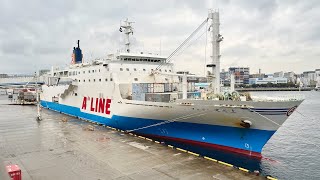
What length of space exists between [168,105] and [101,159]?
20.7ft

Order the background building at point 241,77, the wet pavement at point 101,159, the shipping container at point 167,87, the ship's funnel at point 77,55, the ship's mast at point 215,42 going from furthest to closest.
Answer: the background building at point 241,77 < the ship's funnel at point 77,55 < the shipping container at point 167,87 < the ship's mast at point 215,42 < the wet pavement at point 101,159

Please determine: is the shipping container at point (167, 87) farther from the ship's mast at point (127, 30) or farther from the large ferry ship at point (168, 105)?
the ship's mast at point (127, 30)

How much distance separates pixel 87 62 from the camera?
2897cm

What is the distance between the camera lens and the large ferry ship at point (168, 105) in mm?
14984

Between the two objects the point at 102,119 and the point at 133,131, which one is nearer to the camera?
the point at 133,131

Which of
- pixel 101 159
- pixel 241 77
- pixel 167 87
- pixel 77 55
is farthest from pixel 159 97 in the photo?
pixel 241 77

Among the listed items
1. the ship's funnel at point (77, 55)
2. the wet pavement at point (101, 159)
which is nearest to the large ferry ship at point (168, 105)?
the wet pavement at point (101, 159)

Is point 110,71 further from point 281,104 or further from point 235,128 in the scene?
point 281,104

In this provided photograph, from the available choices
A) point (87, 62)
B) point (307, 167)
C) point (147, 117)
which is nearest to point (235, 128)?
point (307, 167)

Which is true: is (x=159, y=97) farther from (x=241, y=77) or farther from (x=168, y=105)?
(x=241, y=77)

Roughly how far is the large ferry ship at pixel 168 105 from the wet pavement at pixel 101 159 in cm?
255

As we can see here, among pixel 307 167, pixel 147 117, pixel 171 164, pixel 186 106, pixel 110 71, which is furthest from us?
pixel 110 71

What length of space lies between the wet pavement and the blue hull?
180 cm

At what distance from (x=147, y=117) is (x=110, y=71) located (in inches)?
261
